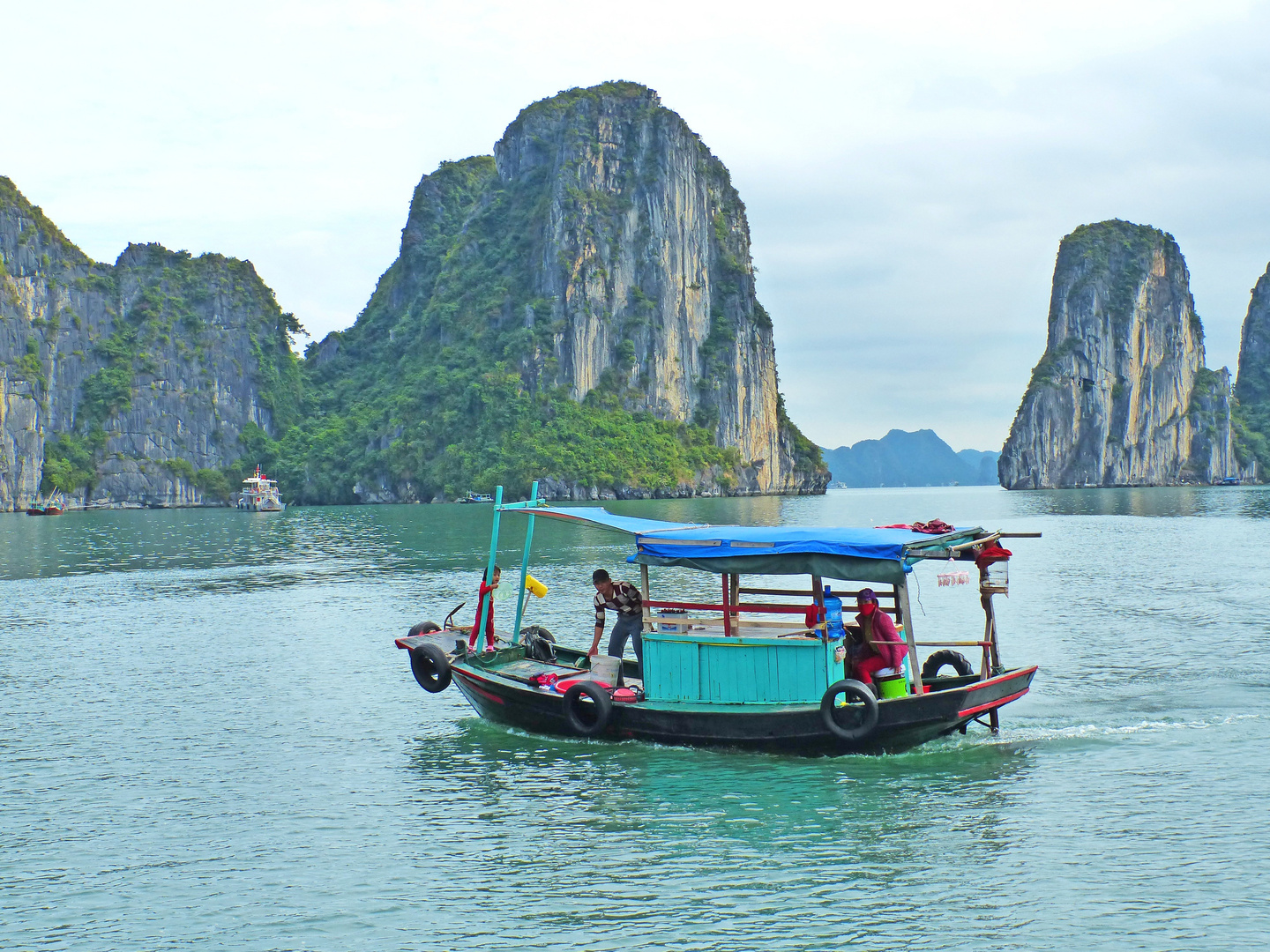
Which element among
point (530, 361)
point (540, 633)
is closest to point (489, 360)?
point (530, 361)

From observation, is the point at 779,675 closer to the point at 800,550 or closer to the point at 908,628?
the point at 800,550

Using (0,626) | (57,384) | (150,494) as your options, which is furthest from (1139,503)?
(57,384)

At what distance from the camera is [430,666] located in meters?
16.0

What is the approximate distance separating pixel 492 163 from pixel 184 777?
171 meters

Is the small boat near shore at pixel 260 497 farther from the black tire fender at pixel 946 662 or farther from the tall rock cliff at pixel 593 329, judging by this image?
the black tire fender at pixel 946 662

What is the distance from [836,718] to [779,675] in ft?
2.84

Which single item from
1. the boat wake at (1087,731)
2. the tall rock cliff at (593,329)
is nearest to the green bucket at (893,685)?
the boat wake at (1087,731)

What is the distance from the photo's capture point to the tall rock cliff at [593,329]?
127 meters

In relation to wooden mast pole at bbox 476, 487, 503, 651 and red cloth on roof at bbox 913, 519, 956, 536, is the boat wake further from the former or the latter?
wooden mast pole at bbox 476, 487, 503, 651

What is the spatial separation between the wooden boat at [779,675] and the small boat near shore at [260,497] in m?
104

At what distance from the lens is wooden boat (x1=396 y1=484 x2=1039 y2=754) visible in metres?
13.0

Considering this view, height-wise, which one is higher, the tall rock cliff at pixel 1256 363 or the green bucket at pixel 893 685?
the tall rock cliff at pixel 1256 363

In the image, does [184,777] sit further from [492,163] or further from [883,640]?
[492,163]

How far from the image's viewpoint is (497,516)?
15484mm
